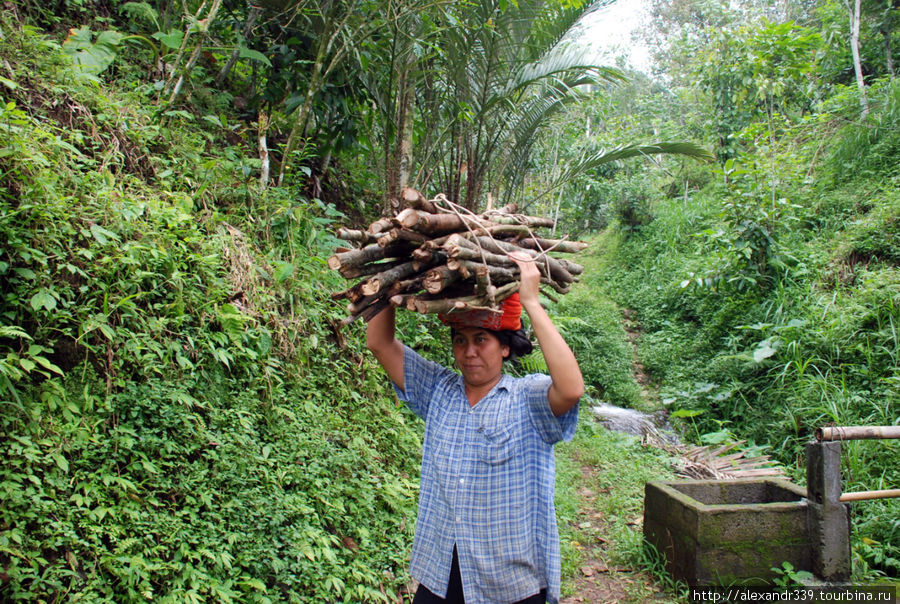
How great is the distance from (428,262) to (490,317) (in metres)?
0.31

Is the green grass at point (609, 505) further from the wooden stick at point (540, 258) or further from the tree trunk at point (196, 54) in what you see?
the tree trunk at point (196, 54)

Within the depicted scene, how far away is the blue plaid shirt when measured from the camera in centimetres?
204

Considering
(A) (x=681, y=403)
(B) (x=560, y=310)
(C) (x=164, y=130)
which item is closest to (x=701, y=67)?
(B) (x=560, y=310)

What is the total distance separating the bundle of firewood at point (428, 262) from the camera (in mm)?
1970

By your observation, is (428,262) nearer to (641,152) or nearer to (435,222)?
(435,222)

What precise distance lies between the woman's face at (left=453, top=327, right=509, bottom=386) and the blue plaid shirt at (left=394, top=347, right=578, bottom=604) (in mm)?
71

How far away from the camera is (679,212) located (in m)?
13.3

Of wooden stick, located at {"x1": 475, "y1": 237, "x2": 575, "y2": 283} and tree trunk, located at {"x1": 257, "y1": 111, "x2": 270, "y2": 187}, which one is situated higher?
tree trunk, located at {"x1": 257, "y1": 111, "x2": 270, "y2": 187}

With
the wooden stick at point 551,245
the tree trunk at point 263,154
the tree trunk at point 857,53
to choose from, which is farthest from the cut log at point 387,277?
the tree trunk at point 857,53

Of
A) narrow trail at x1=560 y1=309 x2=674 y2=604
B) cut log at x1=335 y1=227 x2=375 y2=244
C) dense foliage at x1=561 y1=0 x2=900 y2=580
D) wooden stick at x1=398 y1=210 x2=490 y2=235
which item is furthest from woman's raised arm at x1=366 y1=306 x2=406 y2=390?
dense foliage at x1=561 y1=0 x2=900 y2=580

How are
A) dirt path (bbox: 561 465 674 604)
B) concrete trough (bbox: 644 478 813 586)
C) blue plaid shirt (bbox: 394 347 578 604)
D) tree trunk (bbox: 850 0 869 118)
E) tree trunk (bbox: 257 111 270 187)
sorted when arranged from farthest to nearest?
tree trunk (bbox: 850 0 869 118), tree trunk (bbox: 257 111 270 187), dirt path (bbox: 561 465 674 604), concrete trough (bbox: 644 478 813 586), blue plaid shirt (bbox: 394 347 578 604)

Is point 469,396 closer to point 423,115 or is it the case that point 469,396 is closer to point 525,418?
point 525,418

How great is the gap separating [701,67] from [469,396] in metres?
11.7

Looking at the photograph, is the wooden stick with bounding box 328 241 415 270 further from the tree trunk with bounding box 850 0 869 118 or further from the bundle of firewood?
the tree trunk with bounding box 850 0 869 118
